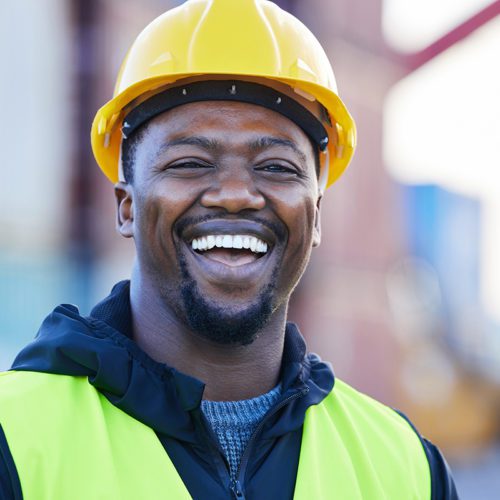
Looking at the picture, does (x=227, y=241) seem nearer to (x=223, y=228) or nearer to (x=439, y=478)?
(x=223, y=228)

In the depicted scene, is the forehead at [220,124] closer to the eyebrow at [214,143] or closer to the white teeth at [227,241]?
the eyebrow at [214,143]

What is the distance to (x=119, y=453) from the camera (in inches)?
84.0

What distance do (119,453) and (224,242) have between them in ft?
2.25

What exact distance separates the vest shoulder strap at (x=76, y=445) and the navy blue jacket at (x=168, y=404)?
0.05 metres

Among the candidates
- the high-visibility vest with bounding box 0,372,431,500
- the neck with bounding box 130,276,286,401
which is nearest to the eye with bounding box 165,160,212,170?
the neck with bounding box 130,276,286,401

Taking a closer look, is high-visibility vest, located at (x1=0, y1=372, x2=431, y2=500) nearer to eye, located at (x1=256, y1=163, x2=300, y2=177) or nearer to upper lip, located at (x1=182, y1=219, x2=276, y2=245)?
upper lip, located at (x1=182, y1=219, x2=276, y2=245)

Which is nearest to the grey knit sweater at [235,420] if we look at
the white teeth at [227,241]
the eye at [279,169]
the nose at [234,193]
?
the white teeth at [227,241]

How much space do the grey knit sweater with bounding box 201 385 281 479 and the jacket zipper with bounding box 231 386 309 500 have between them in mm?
20

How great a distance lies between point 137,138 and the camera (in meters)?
2.66

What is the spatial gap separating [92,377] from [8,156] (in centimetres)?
600

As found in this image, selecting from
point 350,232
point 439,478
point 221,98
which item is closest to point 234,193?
point 221,98

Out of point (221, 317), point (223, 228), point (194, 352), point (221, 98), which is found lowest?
point (194, 352)

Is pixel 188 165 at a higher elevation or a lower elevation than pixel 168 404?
higher

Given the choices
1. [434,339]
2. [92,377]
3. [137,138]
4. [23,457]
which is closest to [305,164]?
[137,138]
